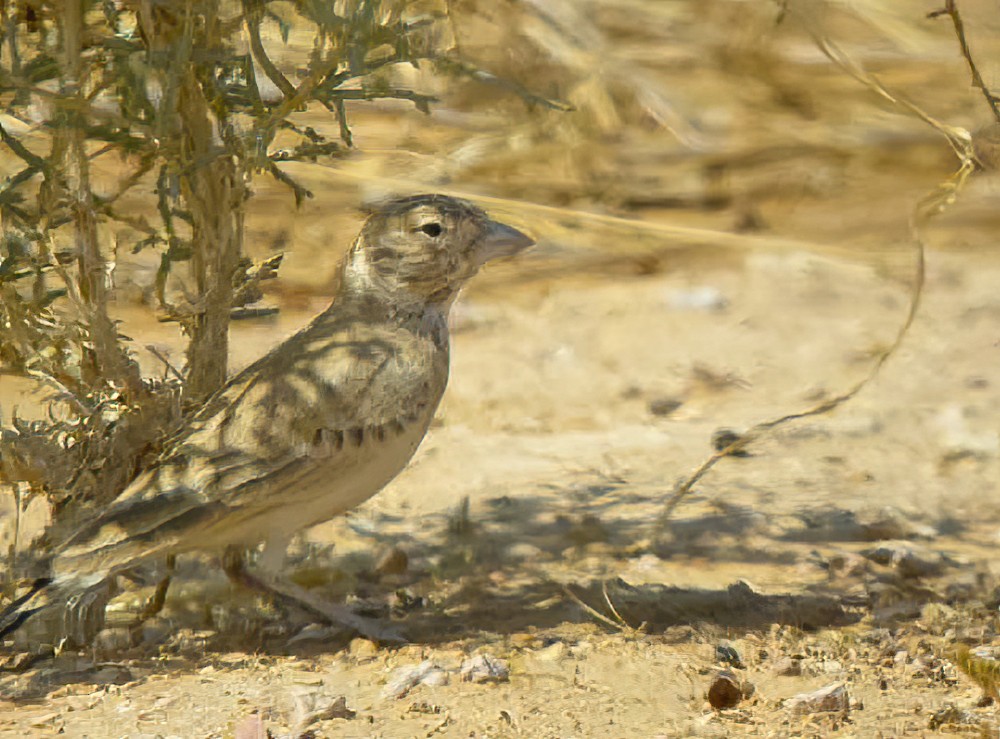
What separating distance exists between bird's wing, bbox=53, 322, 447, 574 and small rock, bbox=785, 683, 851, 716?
122cm

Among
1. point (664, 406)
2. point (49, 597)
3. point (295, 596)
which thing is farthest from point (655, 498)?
point (49, 597)

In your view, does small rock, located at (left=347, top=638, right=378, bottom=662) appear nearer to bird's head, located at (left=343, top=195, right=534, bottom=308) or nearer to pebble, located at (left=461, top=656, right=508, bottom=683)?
pebble, located at (left=461, top=656, right=508, bottom=683)

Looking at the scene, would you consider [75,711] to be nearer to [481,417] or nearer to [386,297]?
[386,297]

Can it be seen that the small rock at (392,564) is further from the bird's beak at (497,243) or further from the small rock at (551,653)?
the bird's beak at (497,243)

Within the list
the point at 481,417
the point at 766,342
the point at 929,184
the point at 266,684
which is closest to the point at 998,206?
the point at 929,184

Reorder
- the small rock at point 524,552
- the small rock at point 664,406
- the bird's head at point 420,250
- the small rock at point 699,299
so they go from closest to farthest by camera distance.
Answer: the bird's head at point 420,250, the small rock at point 524,552, the small rock at point 664,406, the small rock at point 699,299

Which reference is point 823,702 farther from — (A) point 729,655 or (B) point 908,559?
(B) point 908,559

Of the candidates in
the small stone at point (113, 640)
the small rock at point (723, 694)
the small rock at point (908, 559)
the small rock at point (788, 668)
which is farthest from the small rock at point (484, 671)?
the small rock at point (908, 559)

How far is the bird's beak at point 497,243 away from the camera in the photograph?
4.27 m

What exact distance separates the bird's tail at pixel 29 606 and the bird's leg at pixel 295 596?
24.0 inches

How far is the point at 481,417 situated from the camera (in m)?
6.00

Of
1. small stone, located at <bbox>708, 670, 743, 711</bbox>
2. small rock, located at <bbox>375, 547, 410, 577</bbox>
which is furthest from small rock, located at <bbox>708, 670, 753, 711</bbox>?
small rock, located at <bbox>375, 547, 410, 577</bbox>

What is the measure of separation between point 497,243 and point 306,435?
0.91 meters

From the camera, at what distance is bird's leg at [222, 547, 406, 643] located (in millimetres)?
4008
